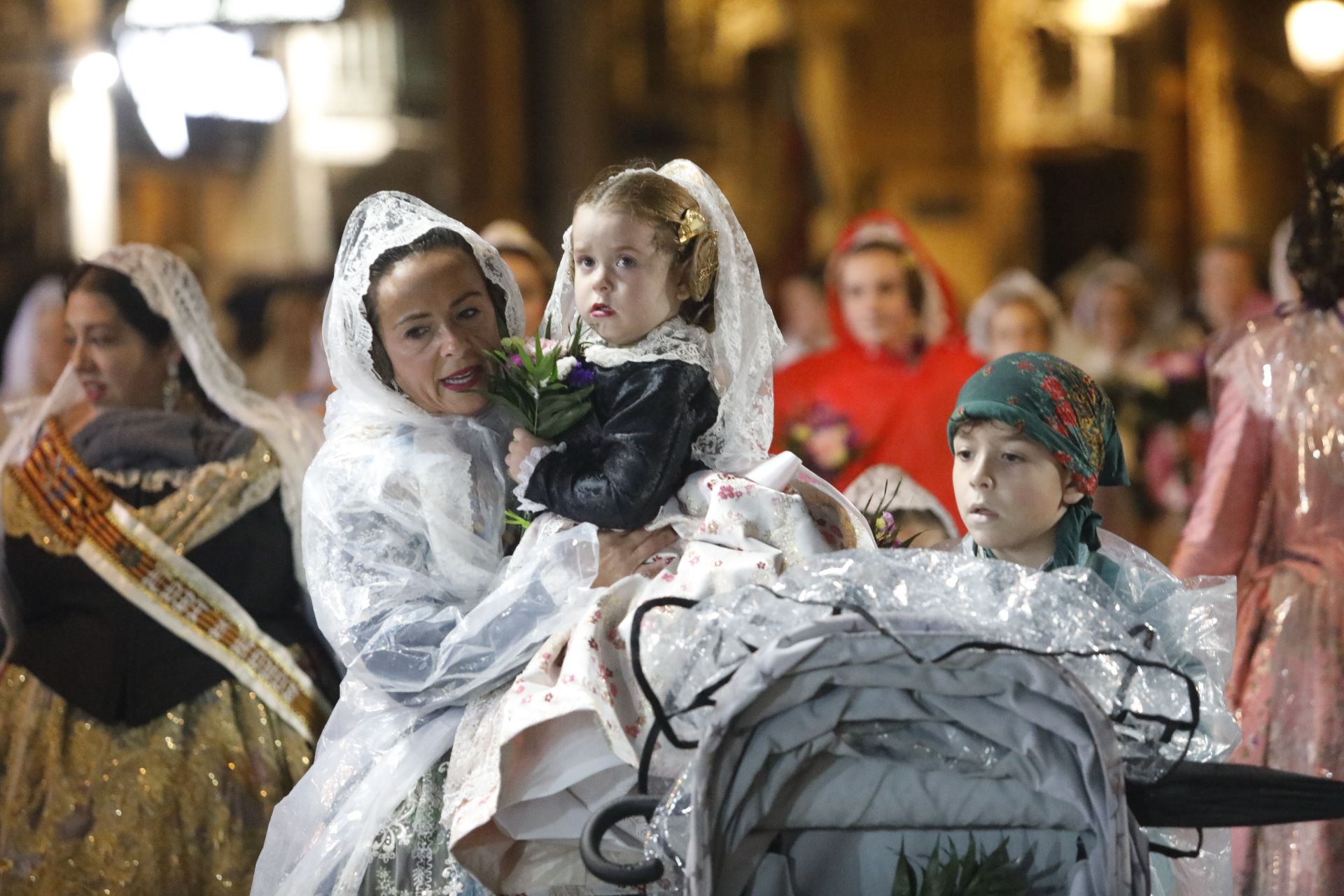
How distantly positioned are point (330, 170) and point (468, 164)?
1.02 m

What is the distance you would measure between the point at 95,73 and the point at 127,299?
6887mm

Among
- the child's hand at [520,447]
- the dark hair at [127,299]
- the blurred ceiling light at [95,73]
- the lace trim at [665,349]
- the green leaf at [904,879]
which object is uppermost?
the blurred ceiling light at [95,73]

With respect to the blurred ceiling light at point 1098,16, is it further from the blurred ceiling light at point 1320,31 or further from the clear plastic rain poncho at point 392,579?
the clear plastic rain poncho at point 392,579

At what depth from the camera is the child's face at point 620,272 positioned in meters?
3.07

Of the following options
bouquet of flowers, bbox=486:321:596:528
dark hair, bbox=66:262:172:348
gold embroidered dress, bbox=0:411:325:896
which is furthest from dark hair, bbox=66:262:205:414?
bouquet of flowers, bbox=486:321:596:528

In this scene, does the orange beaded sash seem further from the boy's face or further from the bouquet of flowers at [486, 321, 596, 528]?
the boy's face

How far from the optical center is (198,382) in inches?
171

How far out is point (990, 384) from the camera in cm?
286

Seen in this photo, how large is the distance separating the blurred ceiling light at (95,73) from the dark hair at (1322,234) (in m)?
8.27

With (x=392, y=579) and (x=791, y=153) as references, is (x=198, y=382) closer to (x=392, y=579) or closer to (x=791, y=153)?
(x=392, y=579)

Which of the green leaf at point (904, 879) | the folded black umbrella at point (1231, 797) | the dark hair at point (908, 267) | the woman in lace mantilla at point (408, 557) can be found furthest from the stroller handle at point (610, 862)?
the dark hair at point (908, 267)

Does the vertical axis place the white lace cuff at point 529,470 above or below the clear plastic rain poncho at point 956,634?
above

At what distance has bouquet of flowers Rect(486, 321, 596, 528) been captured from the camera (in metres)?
3.04

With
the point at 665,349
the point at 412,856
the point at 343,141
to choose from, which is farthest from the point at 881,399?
the point at 343,141
